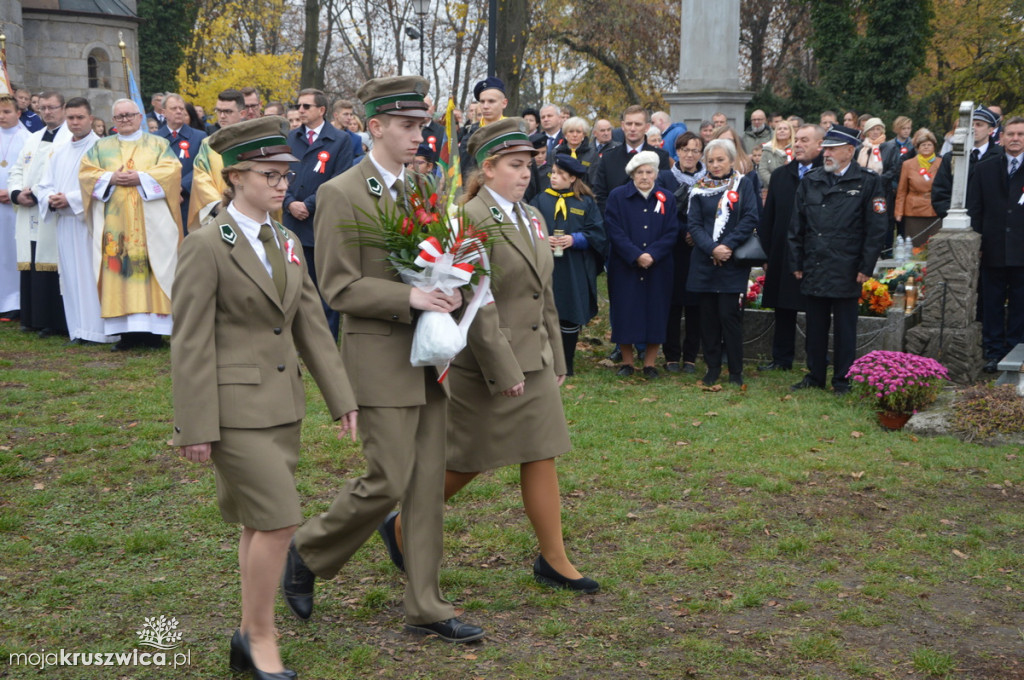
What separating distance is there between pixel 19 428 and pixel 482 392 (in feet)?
15.1

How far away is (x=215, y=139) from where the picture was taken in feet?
12.8

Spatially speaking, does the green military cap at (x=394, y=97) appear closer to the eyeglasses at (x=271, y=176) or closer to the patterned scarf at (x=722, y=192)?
the eyeglasses at (x=271, y=176)

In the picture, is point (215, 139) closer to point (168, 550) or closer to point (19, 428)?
point (168, 550)

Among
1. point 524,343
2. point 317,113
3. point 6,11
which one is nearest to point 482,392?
point 524,343

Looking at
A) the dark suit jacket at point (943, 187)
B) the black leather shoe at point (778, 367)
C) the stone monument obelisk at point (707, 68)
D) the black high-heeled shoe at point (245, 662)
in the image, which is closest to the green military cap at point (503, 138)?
the black high-heeled shoe at point (245, 662)

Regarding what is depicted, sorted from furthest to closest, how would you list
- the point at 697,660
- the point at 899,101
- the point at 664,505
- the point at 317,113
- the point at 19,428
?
the point at 899,101
the point at 317,113
the point at 19,428
the point at 664,505
the point at 697,660

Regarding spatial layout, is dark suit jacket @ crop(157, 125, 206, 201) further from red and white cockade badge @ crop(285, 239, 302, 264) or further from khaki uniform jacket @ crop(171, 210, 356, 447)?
khaki uniform jacket @ crop(171, 210, 356, 447)

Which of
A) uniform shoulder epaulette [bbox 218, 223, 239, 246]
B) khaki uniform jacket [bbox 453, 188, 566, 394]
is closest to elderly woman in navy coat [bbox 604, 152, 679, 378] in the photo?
khaki uniform jacket [bbox 453, 188, 566, 394]

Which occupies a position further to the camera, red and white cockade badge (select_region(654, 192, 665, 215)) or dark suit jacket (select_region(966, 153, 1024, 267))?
dark suit jacket (select_region(966, 153, 1024, 267))

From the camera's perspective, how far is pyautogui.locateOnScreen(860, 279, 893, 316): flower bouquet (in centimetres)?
1034

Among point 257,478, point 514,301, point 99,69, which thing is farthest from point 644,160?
point 99,69

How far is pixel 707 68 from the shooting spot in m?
19.7

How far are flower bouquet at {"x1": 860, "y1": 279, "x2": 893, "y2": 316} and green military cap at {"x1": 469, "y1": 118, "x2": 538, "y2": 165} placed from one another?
6.45 meters

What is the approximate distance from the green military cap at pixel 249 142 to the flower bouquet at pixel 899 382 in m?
5.65
